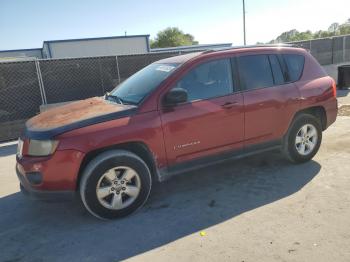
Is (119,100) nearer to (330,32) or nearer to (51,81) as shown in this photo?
(51,81)

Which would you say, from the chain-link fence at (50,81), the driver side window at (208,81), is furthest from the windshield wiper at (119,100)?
the chain-link fence at (50,81)

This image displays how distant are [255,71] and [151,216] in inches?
96.1

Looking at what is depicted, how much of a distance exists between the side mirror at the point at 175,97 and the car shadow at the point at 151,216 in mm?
1238

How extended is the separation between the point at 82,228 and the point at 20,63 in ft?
23.3

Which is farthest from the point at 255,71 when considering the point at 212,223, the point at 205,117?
the point at 212,223

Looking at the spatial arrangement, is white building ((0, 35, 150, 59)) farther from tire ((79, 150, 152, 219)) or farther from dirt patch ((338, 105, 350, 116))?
tire ((79, 150, 152, 219))

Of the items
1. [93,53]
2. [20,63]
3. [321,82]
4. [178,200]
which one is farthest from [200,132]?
[93,53]

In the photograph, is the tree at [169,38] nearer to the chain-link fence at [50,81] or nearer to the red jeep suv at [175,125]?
the chain-link fence at [50,81]

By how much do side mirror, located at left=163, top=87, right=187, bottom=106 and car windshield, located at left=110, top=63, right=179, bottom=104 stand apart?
24 centimetres

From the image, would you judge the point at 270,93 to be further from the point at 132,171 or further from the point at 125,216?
the point at 125,216

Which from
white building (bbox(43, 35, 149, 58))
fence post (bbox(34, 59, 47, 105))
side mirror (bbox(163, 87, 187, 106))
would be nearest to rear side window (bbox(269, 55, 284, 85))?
side mirror (bbox(163, 87, 187, 106))

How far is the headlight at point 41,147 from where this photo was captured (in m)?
3.66

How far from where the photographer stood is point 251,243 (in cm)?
329

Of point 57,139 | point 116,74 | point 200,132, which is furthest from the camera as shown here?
point 116,74
